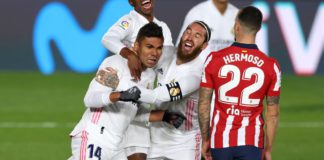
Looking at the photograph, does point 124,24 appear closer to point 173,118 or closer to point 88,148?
point 173,118

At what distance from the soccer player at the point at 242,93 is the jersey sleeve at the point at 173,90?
563mm

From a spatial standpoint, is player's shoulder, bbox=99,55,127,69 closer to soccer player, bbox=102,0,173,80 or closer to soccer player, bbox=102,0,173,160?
soccer player, bbox=102,0,173,80

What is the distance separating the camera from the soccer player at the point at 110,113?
7926mm

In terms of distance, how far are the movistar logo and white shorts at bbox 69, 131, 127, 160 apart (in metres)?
11.2

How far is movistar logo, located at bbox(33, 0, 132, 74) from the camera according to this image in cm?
1922

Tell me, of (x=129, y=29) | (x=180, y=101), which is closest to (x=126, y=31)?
(x=129, y=29)

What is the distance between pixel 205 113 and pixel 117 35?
1.57 m

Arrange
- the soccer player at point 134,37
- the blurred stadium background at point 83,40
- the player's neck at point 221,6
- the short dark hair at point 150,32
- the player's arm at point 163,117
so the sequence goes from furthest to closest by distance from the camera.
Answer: the blurred stadium background at point 83,40 → the player's neck at point 221,6 → the soccer player at point 134,37 → the player's arm at point 163,117 → the short dark hair at point 150,32

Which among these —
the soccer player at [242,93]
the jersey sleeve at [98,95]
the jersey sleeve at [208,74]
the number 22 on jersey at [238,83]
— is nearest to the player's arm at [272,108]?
the soccer player at [242,93]

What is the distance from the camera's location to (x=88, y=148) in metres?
7.94

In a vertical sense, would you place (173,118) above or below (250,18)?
below

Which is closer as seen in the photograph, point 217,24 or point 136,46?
point 136,46

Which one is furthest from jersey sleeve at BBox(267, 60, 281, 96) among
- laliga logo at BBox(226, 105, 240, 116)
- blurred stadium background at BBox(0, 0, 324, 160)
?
blurred stadium background at BBox(0, 0, 324, 160)

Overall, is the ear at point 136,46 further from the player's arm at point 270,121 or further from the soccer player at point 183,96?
the player's arm at point 270,121
